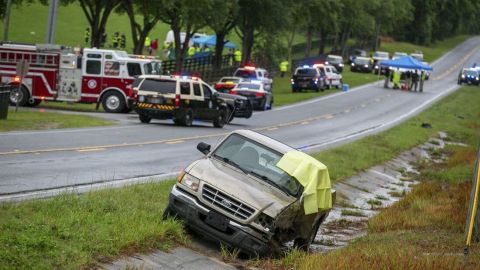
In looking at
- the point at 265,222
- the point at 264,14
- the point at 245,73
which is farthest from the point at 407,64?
the point at 265,222

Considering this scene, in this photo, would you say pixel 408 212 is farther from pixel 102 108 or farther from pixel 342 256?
pixel 102 108

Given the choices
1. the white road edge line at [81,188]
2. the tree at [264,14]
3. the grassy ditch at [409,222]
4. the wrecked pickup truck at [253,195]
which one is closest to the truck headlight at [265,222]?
the wrecked pickup truck at [253,195]

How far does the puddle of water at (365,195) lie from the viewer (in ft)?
47.2

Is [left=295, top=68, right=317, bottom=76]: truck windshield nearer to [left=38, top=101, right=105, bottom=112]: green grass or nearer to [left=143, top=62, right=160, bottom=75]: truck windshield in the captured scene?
[left=38, top=101, right=105, bottom=112]: green grass

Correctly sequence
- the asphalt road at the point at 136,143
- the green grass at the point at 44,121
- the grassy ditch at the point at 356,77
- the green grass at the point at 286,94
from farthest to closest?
1. the grassy ditch at the point at 356,77
2. the green grass at the point at 286,94
3. the green grass at the point at 44,121
4. the asphalt road at the point at 136,143

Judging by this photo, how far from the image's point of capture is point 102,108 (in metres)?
38.5

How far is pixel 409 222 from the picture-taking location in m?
14.3

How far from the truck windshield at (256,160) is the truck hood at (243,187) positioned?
151 millimetres

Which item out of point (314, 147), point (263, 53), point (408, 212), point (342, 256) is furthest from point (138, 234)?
point (263, 53)

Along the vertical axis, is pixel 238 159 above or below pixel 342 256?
above

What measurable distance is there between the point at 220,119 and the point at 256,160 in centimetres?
2123

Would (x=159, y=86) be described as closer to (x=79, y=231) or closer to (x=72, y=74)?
(x=72, y=74)

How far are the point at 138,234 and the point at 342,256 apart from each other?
2.49 meters

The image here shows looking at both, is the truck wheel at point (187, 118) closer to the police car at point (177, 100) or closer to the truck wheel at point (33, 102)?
the police car at point (177, 100)
